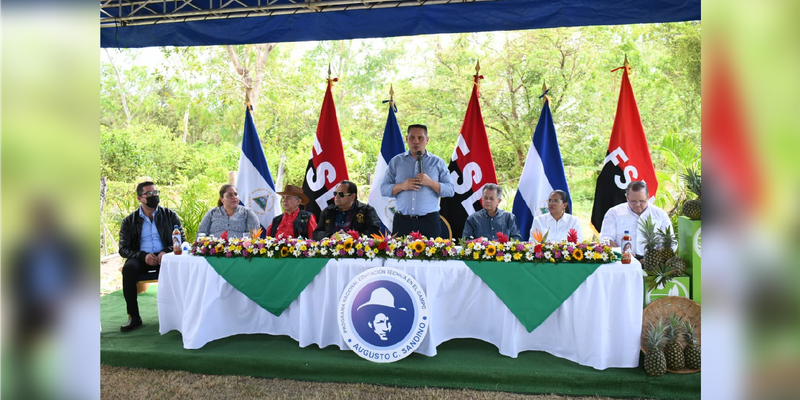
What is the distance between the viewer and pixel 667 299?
343 centimetres

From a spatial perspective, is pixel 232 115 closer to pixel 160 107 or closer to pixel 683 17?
pixel 160 107

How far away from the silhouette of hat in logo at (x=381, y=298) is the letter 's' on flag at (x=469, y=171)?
2.54 metres

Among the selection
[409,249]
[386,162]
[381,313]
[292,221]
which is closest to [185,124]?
[386,162]

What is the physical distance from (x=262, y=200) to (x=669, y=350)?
4.42 metres

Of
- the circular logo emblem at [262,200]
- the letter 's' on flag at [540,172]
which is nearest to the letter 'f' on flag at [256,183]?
the circular logo emblem at [262,200]

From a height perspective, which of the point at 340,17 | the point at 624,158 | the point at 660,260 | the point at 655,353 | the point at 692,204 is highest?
the point at 340,17

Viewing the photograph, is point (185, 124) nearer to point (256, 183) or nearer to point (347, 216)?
point (256, 183)

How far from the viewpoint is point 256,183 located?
6.21m

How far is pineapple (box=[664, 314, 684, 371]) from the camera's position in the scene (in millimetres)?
3123

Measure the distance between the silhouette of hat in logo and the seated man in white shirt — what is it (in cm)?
204

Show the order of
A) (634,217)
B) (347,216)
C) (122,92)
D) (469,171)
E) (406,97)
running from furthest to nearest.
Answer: (122,92), (406,97), (469,171), (347,216), (634,217)
